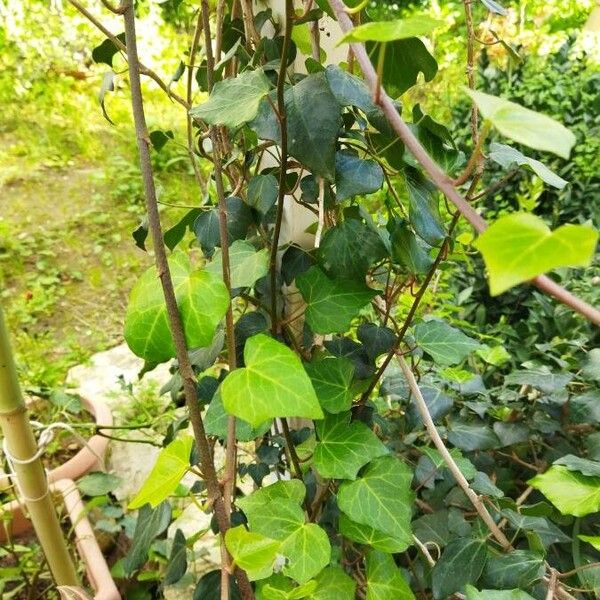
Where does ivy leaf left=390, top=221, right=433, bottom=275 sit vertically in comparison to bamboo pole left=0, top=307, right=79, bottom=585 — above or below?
above

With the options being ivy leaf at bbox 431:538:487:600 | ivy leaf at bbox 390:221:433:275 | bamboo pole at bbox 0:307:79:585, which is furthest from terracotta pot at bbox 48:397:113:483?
ivy leaf at bbox 390:221:433:275

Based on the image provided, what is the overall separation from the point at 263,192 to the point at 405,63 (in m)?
0.20

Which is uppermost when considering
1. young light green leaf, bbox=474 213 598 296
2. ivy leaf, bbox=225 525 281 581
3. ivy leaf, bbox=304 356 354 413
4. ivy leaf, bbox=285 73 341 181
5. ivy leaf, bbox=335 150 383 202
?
ivy leaf, bbox=285 73 341 181

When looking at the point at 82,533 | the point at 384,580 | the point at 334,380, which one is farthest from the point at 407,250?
the point at 82,533

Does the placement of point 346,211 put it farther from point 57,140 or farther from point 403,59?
point 57,140

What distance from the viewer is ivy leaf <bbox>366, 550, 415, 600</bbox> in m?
0.61

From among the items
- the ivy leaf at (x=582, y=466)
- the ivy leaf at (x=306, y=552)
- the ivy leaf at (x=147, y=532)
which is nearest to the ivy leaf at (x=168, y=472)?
the ivy leaf at (x=306, y=552)

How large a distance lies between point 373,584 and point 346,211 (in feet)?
1.41

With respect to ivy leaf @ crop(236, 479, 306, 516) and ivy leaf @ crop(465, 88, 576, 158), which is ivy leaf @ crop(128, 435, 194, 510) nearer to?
ivy leaf @ crop(236, 479, 306, 516)

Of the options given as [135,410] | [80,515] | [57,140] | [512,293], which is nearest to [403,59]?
[80,515]

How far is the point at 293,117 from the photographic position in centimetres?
52

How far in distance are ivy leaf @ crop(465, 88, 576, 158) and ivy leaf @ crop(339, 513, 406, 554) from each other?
1.49ft

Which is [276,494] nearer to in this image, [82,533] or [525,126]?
[525,126]

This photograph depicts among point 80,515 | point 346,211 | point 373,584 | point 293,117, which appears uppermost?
point 293,117
